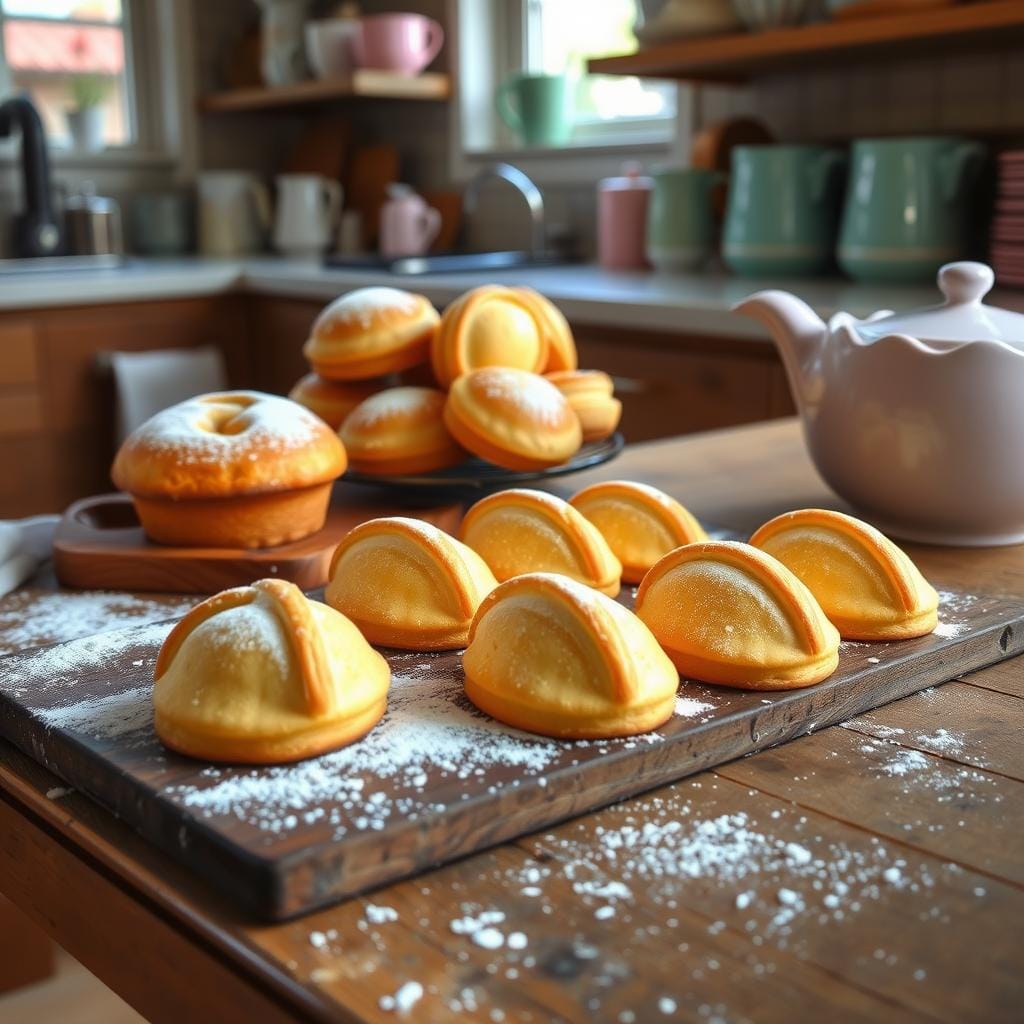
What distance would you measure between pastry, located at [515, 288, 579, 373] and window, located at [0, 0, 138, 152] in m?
3.01

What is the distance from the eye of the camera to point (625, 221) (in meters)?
3.00

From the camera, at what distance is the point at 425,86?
3473 mm

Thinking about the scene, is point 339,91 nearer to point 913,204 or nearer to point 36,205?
point 36,205

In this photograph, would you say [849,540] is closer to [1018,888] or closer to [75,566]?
[1018,888]

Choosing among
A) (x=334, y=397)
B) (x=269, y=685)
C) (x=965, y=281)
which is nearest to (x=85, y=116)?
(x=334, y=397)

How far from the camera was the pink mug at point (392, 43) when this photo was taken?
335 cm

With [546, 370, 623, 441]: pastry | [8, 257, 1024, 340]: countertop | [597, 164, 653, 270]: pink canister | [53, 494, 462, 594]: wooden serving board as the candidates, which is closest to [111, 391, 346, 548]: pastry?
[53, 494, 462, 594]: wooden serving board

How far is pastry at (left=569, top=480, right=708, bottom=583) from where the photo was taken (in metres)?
0.83

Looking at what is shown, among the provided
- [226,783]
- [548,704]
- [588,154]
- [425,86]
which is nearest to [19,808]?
[226,783]

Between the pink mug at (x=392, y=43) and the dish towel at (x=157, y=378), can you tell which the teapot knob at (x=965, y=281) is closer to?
the dish towel at (x=157, y=378)

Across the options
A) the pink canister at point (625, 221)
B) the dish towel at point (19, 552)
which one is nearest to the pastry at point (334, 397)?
the dish towel at point (19, 552)

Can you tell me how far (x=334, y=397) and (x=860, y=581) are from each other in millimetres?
535

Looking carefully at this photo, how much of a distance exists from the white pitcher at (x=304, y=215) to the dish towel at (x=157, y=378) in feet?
1.97

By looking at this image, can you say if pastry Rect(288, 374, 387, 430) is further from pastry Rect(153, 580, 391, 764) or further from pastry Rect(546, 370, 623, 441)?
pastry Rect(153, 580, 391, 764)
